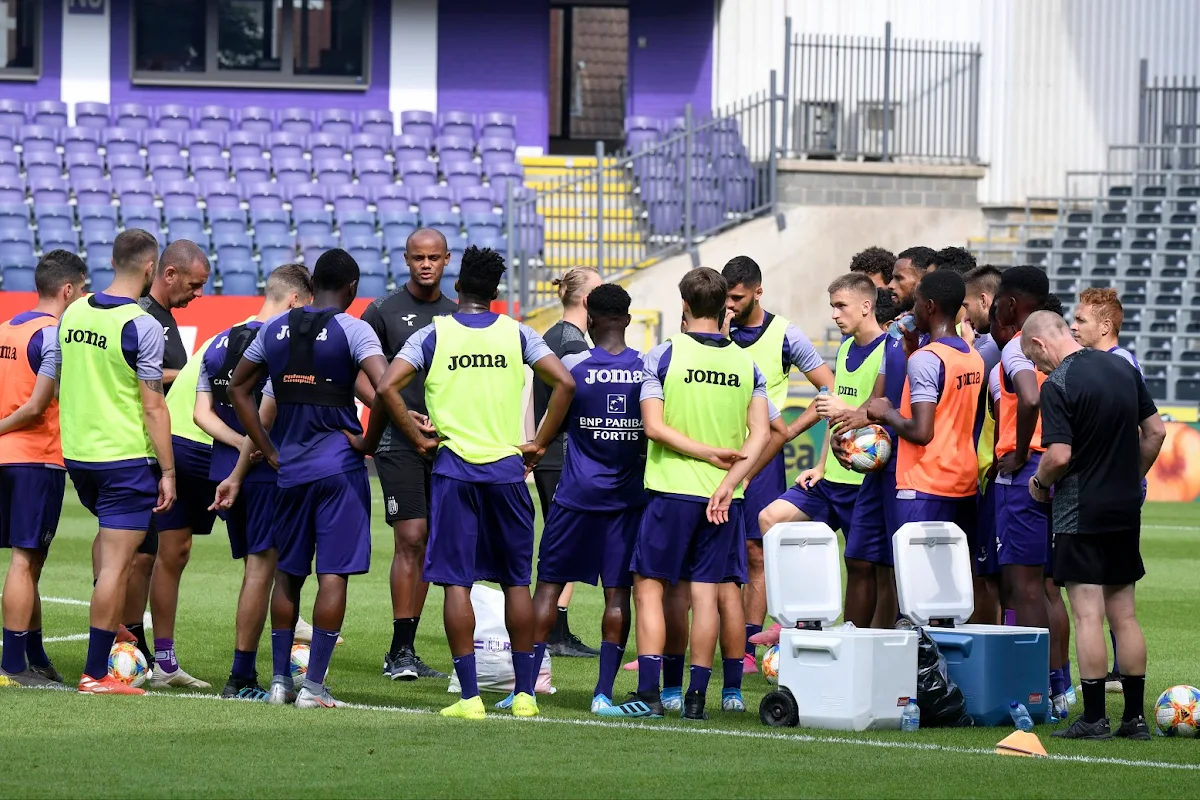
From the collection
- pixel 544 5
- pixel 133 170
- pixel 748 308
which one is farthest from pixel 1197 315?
pixel 748 308

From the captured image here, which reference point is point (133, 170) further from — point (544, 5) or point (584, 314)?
point (584, 314)

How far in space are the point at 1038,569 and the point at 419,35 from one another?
79.3 ft

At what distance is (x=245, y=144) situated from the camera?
28.5 m

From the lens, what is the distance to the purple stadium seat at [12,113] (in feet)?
93.9

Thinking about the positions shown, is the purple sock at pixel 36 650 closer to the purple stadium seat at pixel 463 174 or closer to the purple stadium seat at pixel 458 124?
the purple stadium seat at pixel 463 174

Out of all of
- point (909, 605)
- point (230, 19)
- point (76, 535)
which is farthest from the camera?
point (230, 19)

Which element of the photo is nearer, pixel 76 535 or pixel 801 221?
pixel 76 535

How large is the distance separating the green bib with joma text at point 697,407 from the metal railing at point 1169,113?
2299 centimetres

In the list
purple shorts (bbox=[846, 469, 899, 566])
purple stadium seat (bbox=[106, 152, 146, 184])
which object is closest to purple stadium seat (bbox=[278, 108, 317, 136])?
purple stadium seat (bbox=[106, 152, 146, 184])

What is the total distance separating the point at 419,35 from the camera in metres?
31.7

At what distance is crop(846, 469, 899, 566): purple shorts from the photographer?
9.61 m

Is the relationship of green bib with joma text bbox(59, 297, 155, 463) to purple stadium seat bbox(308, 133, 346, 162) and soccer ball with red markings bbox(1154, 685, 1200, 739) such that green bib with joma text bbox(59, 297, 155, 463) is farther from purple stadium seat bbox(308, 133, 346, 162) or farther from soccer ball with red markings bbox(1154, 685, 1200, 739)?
purple stadium seat bbox(308, 133, 346, 162)

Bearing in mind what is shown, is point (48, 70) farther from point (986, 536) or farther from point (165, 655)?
point (986, 536)

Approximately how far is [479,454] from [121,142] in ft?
70.2
